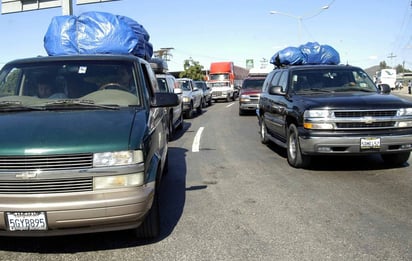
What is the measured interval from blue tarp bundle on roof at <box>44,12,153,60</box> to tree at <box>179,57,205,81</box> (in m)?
67.5

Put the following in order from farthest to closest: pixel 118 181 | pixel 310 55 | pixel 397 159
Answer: pixel 310 55
pixel 397 159
pixel 118 181

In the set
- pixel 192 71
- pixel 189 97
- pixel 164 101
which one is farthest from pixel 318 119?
pixel 192 71

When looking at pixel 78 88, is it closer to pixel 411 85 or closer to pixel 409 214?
pixel 409 214

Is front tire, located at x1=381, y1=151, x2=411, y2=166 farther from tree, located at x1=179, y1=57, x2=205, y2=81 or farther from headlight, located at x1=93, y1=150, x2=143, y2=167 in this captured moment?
tree, located at x1=179, y1=57, x2=205, y2=81

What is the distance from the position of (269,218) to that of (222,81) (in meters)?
32.6

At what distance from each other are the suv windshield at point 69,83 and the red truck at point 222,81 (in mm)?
30763

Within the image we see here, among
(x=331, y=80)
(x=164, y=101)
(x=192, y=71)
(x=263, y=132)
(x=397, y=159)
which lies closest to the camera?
(x=164, y=101)

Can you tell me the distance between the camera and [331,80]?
339 inches

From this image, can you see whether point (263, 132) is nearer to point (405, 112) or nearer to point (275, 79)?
point (275, 79)

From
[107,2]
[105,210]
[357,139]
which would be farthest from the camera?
[107,2]

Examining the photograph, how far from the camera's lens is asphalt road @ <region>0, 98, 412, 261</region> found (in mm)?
4145

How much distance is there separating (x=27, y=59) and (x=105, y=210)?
2773mm

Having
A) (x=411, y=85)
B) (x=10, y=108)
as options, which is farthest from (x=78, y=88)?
(x=411, y=85)

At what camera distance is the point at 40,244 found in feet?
14.4
